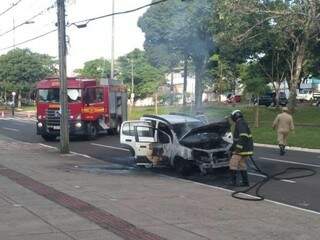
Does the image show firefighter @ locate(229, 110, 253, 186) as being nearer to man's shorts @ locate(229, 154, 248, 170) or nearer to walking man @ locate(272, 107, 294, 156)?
man's shorts @ locate(229, 154, 248, 170)

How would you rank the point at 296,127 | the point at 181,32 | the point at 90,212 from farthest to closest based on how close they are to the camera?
the point at 296,127
the point at 181,32
the point at 90,212

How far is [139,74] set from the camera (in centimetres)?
11462

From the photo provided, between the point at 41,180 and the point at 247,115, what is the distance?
30468 mm

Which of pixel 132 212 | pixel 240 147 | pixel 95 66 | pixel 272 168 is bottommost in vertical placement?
pixel 272 168

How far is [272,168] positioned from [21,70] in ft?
327

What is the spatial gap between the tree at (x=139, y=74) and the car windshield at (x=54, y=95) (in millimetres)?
70575

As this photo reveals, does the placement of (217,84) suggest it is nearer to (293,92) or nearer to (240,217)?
(293,92)

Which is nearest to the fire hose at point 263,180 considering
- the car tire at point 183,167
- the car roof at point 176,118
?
the car tire at point 183,167

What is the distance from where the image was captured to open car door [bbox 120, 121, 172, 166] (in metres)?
16.3

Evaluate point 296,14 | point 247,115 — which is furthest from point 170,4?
point 247,115

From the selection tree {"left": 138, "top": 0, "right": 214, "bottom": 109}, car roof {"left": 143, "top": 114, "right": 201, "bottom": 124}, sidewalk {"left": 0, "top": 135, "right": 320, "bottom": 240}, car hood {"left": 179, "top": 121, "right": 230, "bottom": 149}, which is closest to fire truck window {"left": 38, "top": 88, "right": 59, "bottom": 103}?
tree {"left": 138, "top": 0, "right": 214, "bottom": 109}

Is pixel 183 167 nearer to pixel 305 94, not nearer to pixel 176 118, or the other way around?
pixel 176 118

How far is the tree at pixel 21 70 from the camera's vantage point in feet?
365

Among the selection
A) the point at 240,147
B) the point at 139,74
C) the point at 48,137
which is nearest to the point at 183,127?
the point at 240,147
